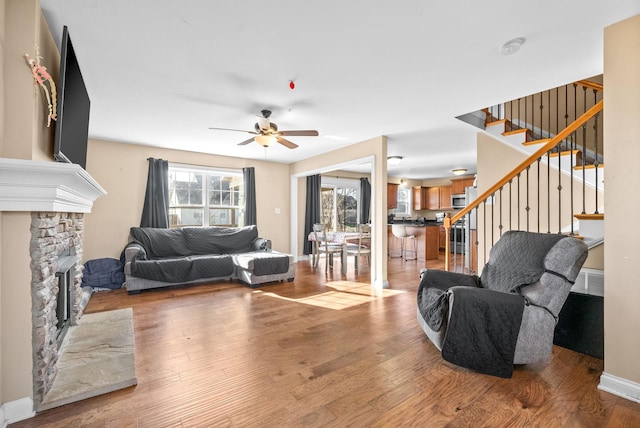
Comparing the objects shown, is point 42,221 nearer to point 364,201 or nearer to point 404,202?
point 364,201

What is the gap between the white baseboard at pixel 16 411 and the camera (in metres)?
1.59

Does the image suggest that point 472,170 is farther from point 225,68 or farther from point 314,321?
point 225,68

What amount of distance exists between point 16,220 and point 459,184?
9169 millimetres

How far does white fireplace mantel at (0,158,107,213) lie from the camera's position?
60.1 inches

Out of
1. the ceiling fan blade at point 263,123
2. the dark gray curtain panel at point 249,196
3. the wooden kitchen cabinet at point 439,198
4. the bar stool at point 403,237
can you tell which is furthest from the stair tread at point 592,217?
the wooden kitchen cabinet at point 439,198

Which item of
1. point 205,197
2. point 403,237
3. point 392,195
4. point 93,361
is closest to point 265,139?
point 93,361

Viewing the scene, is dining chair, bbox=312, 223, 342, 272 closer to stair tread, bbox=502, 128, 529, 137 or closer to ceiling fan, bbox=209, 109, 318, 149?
ceiling fan, bbox=209, 109, 318, 149

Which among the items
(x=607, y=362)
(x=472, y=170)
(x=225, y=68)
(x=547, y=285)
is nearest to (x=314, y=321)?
(x=547, y=285)

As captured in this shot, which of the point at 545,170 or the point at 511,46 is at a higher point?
the point at 511,46

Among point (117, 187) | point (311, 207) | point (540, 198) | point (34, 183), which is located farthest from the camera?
point (311, 207)

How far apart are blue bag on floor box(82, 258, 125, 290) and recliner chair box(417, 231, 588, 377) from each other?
4663 millimetres

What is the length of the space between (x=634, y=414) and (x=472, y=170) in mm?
7248

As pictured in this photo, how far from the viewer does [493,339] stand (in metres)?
2.02

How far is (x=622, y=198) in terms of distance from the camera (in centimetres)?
184
